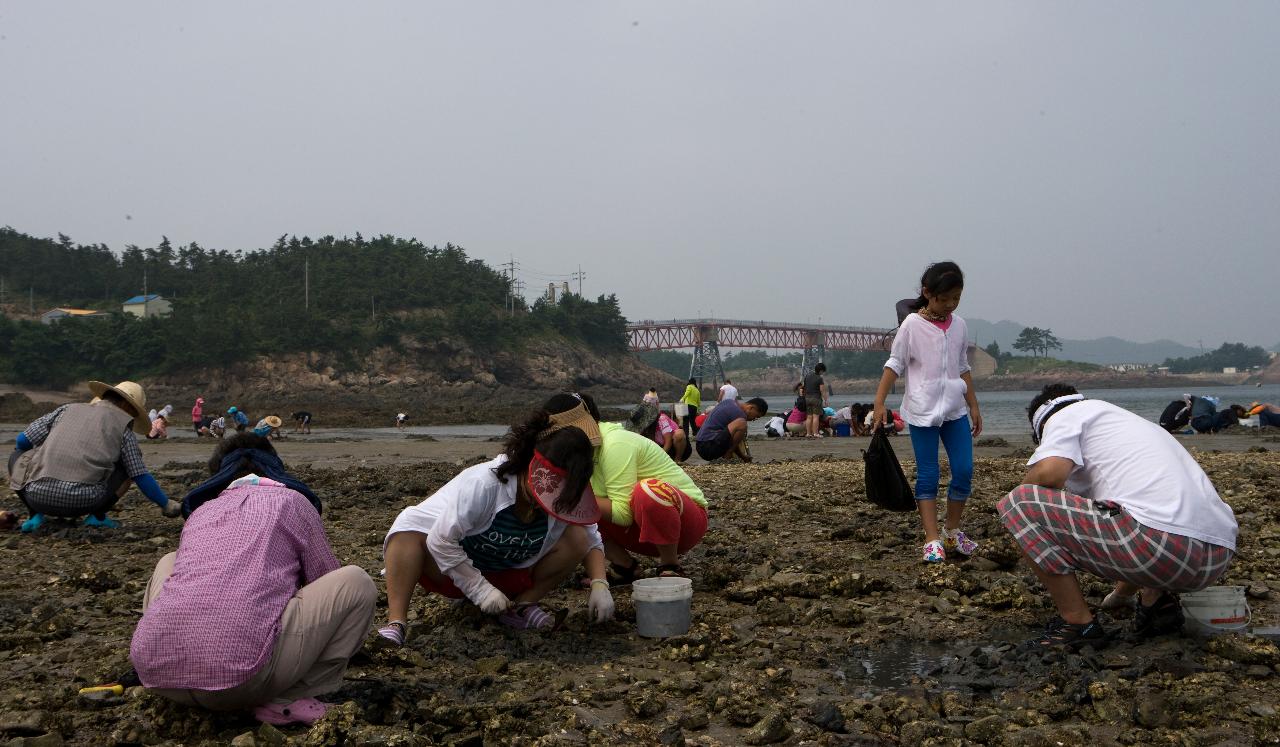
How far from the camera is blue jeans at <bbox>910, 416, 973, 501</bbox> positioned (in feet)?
19.6

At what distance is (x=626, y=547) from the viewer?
580cm

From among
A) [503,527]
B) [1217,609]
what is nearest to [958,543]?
[1217,609]

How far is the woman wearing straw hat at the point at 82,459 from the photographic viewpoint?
7.47 m

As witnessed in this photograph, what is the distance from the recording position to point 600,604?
4.73 m

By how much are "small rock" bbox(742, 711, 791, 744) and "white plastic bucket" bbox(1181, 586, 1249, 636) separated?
1.95 m

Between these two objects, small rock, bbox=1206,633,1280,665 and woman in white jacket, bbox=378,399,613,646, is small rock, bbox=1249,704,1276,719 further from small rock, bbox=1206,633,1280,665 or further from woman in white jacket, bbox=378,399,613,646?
woman in white jacket, bbox=378,399,613,646

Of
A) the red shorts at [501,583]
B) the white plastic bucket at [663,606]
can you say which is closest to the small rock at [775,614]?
the white plastic bucket at [663,606]

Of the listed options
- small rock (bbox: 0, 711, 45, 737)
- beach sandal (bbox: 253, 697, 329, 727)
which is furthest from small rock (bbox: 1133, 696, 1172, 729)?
small rock (bbox: 0, 711, 45, 737)

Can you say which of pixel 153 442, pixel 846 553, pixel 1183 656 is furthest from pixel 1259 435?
pixel 153 442

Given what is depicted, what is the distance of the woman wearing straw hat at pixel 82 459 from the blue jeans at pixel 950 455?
5.61 meters

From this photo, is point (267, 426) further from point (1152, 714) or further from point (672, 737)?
point (1152, 714)

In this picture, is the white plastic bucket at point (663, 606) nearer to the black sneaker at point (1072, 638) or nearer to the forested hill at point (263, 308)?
the black sneaker at point (1072, 638)

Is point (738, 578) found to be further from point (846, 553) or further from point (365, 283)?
point (365, 283)

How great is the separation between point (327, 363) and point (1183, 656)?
7255 centimetres
